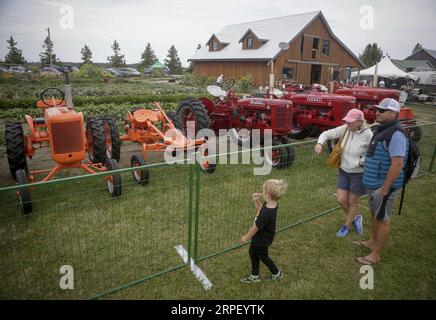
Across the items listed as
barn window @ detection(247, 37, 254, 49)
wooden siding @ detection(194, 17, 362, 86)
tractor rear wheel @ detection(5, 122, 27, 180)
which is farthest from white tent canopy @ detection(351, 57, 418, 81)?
tractor rear wheel @ detection(5, 122, 27, 180)

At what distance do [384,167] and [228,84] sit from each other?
18.8 ft

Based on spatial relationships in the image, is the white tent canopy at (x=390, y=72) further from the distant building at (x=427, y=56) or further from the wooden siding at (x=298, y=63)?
the distant building at (x=427, y=56)

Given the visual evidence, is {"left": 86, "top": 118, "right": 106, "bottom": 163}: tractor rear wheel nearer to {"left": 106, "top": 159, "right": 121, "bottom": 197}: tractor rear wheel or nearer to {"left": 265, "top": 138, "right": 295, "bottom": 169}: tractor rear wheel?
{"left": 106, "top": 159, "right": 121, "bottom": 197}: tractor rear wheel

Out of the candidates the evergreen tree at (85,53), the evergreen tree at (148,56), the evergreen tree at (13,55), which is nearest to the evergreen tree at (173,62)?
the evergreen tree at (148,56)

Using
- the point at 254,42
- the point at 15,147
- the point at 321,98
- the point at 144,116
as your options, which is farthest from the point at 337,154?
the point at 254,42

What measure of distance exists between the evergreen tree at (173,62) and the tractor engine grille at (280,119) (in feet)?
186

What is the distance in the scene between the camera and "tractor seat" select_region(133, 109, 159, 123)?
21.3 ft

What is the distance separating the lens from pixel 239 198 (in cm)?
521

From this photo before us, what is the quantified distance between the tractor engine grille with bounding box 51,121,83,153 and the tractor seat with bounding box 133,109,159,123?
5.75 feet

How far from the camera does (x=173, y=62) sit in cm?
6331

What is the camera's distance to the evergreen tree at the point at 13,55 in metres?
50.7
